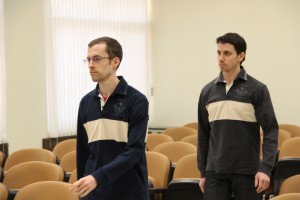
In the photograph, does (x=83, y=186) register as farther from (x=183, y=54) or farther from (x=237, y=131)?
(x=183, y=54)

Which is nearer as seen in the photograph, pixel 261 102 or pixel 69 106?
pixel 261 102

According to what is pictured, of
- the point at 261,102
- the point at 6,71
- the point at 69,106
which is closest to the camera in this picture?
the point at 261,102

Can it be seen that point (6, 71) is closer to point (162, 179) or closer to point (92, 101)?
point (162, 179)

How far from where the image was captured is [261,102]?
9.32ft

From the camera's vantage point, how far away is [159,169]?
448cm

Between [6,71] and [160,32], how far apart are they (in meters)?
3.08

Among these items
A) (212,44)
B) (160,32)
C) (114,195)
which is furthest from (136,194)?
(160,32)

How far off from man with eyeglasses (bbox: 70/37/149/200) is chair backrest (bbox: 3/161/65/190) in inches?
71.3

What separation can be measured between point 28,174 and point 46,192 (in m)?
0.95

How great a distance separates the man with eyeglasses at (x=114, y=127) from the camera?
93.7 inches

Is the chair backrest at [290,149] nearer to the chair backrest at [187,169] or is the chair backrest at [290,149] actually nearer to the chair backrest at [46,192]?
the chair backrest at [187,169]

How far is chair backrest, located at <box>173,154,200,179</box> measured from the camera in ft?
14.1

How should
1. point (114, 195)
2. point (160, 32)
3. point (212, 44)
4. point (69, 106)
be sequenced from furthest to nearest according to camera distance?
point (160, 32), point (212, 44), point (69, 106), point (114, 195)

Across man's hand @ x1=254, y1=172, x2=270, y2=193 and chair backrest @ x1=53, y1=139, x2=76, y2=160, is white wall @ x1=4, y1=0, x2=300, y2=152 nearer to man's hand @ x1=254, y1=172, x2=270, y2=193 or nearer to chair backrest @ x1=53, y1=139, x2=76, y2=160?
chair backrest @ x1=53, y1=139, x2=76, y2=160
